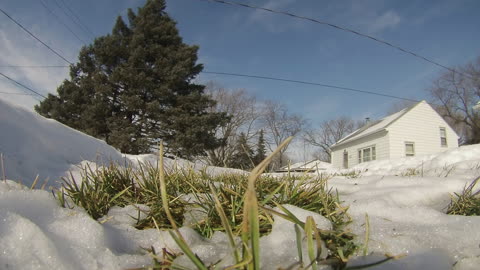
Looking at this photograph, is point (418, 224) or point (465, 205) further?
point (465, 205)

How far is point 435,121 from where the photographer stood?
674 inches

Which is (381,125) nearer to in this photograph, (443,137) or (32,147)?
(443,137)

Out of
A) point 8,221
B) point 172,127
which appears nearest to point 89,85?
point 172,127

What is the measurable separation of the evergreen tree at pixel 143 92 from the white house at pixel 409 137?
1052cm

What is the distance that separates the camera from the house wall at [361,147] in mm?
16009

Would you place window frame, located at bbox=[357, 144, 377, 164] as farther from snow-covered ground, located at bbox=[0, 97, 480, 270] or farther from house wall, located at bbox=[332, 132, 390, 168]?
snow-covered ground, located at bbox=[0, 97, 480, 270]

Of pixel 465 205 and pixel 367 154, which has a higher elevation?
pixel 367 154

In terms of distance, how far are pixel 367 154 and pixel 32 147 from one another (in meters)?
19.2

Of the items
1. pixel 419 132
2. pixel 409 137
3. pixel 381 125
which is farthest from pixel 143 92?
pixel 419 132

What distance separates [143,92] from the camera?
15.4 metres

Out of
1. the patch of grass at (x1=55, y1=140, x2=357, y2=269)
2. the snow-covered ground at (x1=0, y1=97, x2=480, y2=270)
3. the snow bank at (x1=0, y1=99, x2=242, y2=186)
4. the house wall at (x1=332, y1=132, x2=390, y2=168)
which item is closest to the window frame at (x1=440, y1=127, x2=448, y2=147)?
the house wall at (x1=332, y1=132, x2=390, y2=168)

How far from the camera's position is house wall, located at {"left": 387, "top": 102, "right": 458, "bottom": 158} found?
1575cm

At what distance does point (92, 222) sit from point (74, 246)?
0.10 meters

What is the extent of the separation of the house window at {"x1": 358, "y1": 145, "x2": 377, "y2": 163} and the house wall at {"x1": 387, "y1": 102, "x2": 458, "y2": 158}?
1.67 metres
